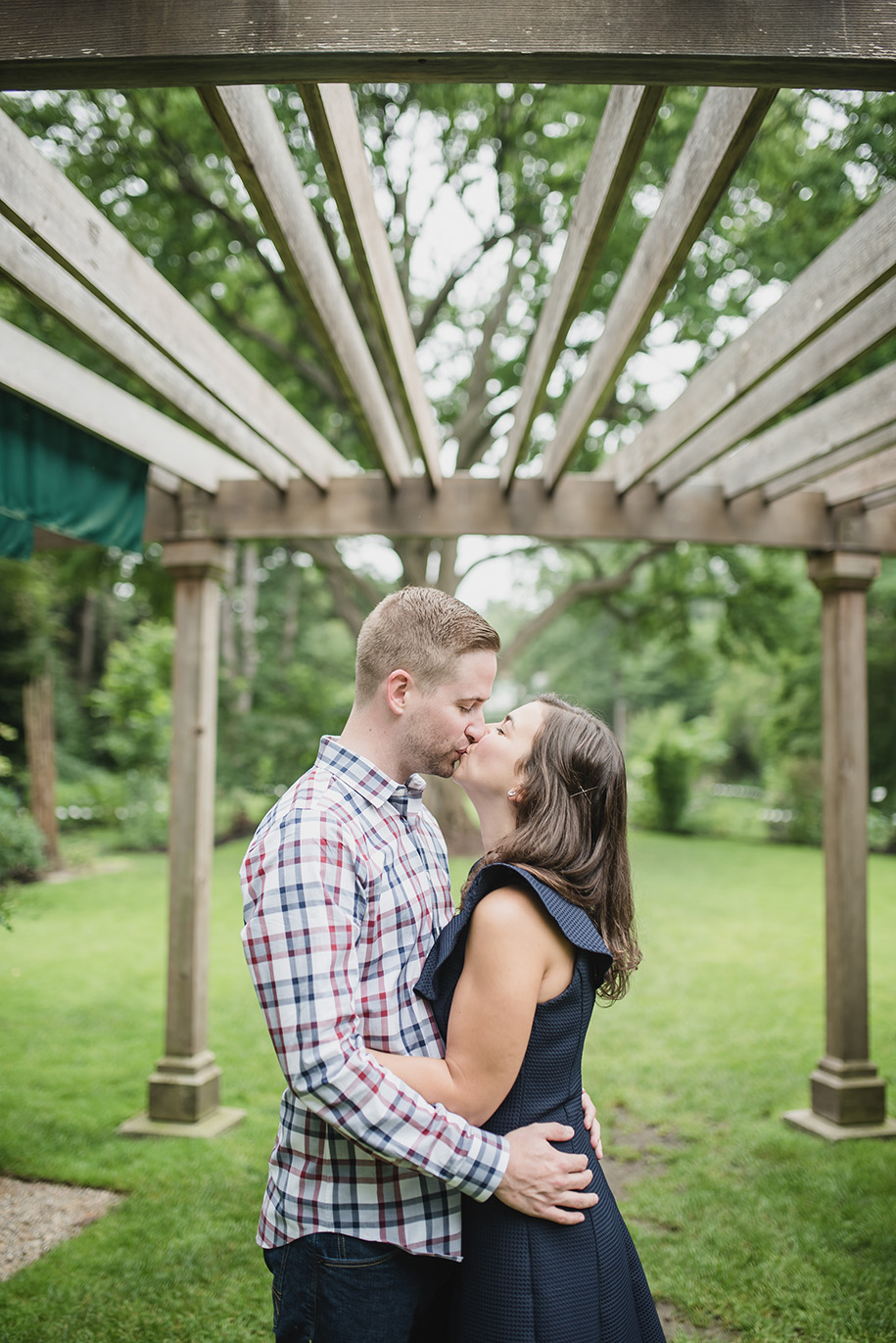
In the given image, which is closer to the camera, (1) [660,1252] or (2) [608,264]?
(1) [660,1252]

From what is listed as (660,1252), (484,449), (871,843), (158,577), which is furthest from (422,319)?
(871,843)

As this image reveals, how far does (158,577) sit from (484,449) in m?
4.26

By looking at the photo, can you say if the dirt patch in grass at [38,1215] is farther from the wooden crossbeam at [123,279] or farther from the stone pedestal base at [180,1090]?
the wooden crossbeam at [123,279]

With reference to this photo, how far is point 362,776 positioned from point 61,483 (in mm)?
2542

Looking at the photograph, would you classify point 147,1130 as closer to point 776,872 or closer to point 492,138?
point 492,138

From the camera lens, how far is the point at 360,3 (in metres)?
1.46

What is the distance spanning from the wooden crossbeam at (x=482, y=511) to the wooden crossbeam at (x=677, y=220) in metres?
1.00

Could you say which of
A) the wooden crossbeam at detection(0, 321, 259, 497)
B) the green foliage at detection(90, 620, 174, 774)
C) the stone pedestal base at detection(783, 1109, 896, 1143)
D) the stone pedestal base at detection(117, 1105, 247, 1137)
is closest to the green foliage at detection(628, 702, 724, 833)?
the green foliage at detection(90, 620, 174, 774)

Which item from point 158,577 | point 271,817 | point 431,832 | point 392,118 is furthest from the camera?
point 158,577

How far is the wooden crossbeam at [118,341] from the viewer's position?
101 inches

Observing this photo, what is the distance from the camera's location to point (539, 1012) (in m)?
1.72

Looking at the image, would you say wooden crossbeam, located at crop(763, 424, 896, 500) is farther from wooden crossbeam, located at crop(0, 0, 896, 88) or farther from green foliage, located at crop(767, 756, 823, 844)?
green foliage, located at crop(767, 756, 823, 844)

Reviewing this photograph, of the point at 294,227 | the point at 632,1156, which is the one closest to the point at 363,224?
the point at 294,227

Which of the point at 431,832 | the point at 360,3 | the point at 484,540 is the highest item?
the point at 484,540
